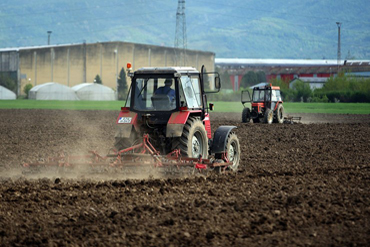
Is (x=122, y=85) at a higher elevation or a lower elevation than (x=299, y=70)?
lower

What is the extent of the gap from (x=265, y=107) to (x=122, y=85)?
192ft

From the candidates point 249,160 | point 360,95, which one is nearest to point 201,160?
point 249,160

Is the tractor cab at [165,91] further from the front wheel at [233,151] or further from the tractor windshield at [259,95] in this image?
the tractor windshield at [259,95]

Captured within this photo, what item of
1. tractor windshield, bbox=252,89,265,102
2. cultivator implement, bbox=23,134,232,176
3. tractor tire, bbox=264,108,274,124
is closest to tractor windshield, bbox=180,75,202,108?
cultivator implement, bbox=23,134,232,176

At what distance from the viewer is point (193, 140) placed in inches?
501

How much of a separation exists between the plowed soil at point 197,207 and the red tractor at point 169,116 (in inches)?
30.7

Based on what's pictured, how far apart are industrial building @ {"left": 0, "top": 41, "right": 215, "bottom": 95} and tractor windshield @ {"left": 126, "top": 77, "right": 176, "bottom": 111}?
72.4 meters

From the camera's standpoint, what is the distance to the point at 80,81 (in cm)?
8744

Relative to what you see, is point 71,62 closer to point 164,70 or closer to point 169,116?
point 164,70

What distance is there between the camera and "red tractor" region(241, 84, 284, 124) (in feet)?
101

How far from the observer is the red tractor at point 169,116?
40.8ft

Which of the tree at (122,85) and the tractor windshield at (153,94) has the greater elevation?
the tree at (122,85)

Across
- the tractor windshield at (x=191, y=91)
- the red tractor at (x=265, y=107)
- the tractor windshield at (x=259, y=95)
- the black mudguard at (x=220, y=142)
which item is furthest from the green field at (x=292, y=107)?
the tractor windshield at (x=191, y=91)

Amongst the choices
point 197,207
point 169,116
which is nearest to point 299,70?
point 169,116
